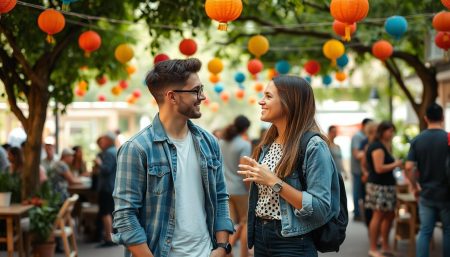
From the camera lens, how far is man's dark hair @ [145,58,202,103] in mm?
4227

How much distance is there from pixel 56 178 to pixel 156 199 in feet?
28.3

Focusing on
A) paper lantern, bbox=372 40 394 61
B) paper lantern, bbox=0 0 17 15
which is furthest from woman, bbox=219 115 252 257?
paper lantern, bbox=0 0 17 15

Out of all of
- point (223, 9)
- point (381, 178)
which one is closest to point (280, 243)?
point (223, 9)

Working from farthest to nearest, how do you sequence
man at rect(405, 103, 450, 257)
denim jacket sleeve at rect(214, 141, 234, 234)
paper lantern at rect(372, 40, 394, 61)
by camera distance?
paper lantern at rect(372, 40, 394, 61)
man at rect(405, 103, 450, 257)
denim jacket sleeve at rect(214, 141, 234, 234)

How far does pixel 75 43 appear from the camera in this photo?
506 inches

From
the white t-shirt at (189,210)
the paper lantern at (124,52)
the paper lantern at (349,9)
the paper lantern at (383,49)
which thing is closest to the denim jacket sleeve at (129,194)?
the white t-shirt at (189,210)

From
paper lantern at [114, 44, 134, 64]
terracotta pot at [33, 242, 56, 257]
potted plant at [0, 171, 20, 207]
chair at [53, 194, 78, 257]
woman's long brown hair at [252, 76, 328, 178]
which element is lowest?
terracotta pot at [33, 242, 56, 257]

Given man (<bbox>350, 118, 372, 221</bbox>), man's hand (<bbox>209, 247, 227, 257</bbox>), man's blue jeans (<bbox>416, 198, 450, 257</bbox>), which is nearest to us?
man's hand (<bbox>209, 247, 227, 257</bbox>)

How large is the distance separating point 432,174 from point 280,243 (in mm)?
4840

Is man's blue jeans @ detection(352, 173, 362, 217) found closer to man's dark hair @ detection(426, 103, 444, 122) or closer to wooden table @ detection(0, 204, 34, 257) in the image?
man's dark hair @ detection(426, 103, 444, 122)

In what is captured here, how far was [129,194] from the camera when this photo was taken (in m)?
4.04

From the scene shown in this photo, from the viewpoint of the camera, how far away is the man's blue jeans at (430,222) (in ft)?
28.1

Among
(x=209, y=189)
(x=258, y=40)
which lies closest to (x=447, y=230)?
(x=258, y=40)

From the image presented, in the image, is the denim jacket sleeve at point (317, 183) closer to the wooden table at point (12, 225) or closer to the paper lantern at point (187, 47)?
the wooden table at point (12, 225)
